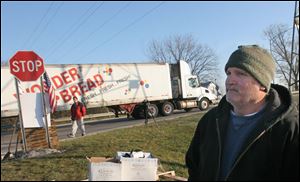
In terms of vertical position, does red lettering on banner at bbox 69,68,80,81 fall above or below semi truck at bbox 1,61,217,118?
above

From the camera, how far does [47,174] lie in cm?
804

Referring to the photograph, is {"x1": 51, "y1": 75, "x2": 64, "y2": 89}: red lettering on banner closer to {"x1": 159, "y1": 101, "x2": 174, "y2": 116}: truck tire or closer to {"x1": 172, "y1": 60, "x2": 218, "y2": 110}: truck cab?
{"x1": 159, "y1": 101, "x2": 174, "y2": 116}: truck tire

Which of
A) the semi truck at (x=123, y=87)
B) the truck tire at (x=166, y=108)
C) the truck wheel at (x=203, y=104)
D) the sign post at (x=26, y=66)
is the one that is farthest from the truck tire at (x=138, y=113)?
the sign post at (x=26, y=66)

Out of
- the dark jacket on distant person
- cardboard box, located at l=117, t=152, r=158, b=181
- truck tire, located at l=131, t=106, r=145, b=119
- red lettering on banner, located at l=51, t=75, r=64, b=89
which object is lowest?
truck tire, located at l=131, t=106, r=145, b=119

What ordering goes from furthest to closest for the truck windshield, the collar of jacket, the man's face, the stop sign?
the truck windshield, the stop sign, the man's face, the collar of jacket

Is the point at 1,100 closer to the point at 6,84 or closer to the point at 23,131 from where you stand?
the point at 6,84

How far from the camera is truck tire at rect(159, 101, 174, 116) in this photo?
31.1 meters

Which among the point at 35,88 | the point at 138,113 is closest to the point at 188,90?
the point at 138,113

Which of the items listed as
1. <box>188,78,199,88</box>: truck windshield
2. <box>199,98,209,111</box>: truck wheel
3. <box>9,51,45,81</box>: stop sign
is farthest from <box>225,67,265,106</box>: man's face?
<box>199,98,209,111</box>: truck wheel

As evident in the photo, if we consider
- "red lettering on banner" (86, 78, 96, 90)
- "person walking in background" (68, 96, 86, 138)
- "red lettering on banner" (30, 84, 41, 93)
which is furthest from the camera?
"red lettering on banner" (86, 78, 96, 90)

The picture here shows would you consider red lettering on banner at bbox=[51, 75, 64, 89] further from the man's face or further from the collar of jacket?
the man's face

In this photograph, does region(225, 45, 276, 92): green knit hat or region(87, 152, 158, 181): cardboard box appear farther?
region(87, 152, 158, 181): cardboard box

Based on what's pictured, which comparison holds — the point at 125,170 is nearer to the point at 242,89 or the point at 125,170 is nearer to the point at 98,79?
the point at 242,89

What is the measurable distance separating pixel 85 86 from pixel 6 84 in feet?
15.9
